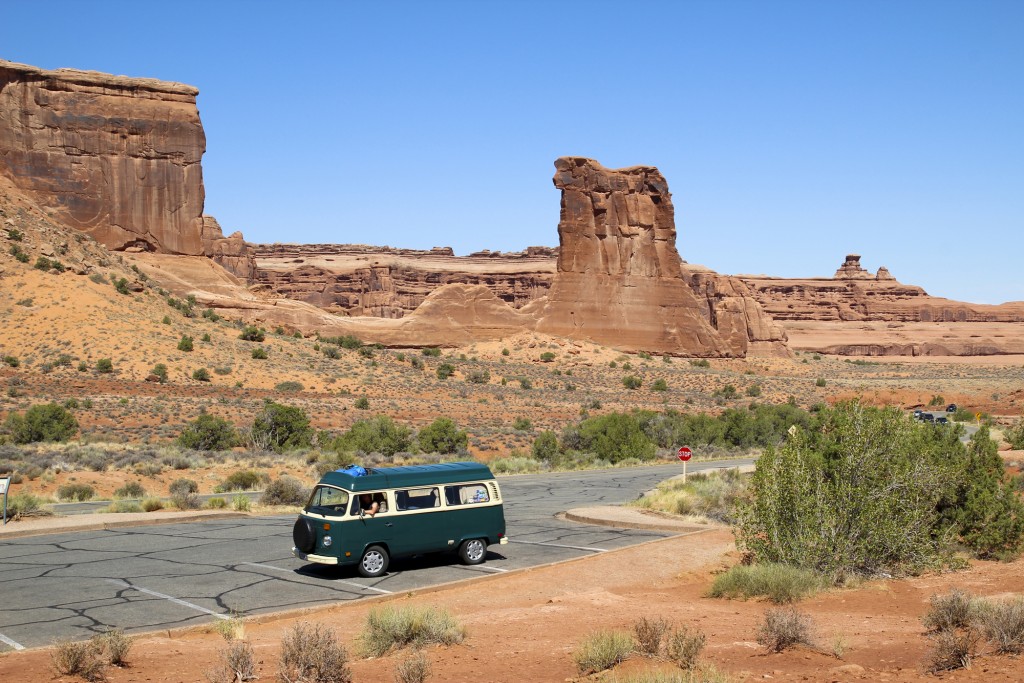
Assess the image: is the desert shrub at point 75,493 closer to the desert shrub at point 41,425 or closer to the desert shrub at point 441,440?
the desert shrub at point 41,425

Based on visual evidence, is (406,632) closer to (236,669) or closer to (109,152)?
(236,669)

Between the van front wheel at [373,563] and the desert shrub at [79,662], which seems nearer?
the desert shrub at [79,662]

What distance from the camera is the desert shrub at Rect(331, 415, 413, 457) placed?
34.4 metres

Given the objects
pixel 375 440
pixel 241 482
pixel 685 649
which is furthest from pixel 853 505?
pixel 375 440

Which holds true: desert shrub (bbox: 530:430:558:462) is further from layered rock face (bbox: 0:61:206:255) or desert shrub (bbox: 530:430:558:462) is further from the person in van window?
layered rock face (bbox: 0:61:206:255)

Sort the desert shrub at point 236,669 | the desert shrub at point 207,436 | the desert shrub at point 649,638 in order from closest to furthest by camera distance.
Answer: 1. the desert shrub at point 236,669
2. the desert shrub at point 649,638
3. the desert shrub at point 207,436

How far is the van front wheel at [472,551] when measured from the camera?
1466 cm

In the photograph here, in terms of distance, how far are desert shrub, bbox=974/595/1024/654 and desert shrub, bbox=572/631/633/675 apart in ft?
10.1

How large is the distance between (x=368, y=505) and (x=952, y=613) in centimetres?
777

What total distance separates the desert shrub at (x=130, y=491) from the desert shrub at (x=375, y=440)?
9.65 m

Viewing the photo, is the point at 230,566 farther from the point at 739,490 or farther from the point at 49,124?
the point at 49,124

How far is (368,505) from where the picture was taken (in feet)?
44.8

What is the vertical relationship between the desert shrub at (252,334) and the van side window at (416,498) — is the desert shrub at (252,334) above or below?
above

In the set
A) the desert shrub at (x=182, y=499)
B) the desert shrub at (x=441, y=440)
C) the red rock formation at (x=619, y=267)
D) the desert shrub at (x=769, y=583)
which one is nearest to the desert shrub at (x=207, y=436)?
the desert shrub at (x=441, y=440)
